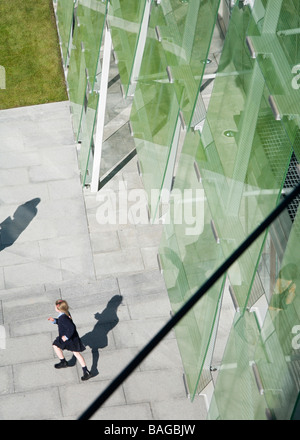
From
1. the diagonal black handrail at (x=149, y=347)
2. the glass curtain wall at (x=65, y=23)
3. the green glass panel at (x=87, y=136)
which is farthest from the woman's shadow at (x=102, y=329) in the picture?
the diagonal black handrail at (x=149, y=347)

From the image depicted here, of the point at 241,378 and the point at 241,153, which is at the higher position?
the point at 241,153

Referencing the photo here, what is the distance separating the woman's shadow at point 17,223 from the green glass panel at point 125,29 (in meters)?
2.96

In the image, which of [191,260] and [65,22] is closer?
[191,260]

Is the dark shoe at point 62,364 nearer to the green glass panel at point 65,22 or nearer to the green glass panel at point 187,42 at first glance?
the green glass panel at point 187,42

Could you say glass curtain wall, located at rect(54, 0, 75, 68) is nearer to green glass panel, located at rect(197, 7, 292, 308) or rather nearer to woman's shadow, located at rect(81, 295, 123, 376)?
woman's shadow, located at rect(81, 295, 123, 376)

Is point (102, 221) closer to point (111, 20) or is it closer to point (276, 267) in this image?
point (111, 20)

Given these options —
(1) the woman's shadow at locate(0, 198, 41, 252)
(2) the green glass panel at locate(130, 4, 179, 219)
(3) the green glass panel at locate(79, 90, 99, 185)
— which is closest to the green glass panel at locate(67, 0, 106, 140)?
(3) the green glass panel at locate(79, 90, 99, 185)

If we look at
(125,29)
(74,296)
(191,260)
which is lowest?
(74,296)

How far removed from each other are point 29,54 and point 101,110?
5248 millimetres

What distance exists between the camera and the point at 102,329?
11141 mm

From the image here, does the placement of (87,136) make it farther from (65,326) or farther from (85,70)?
(65,326)

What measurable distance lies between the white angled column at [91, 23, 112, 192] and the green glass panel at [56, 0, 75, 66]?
3259 millimetres
